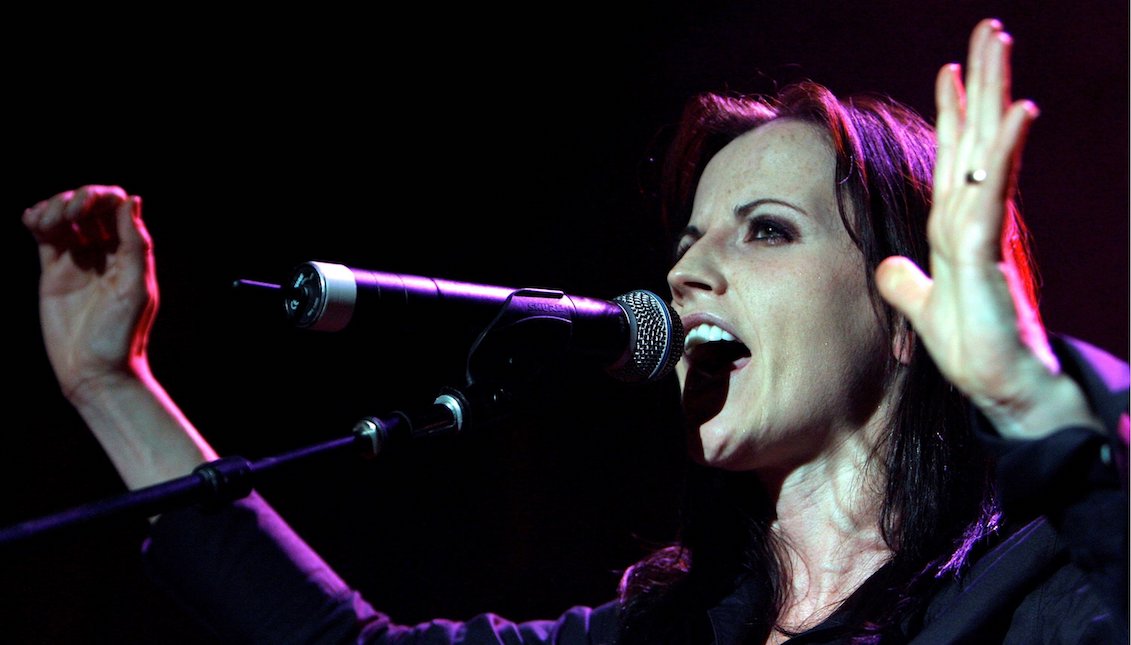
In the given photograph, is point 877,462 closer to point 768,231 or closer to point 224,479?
point 768,231

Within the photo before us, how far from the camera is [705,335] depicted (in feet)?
5.59

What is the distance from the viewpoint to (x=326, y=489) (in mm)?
2486

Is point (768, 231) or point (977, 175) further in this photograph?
point (768, 231)

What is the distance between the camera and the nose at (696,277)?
1669 mm

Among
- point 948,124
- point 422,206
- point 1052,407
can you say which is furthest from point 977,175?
point 422,206

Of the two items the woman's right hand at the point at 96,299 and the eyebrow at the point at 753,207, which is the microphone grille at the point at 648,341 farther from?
the woman's right hand at the point at 96,299

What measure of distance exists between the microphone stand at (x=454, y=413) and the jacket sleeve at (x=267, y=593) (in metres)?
0.66

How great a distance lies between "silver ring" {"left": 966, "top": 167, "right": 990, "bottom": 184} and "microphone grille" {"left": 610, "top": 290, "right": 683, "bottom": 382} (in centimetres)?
58

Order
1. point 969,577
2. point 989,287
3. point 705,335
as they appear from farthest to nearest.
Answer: point 705,335, point 969,577, point 989,287

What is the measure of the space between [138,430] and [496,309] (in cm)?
96

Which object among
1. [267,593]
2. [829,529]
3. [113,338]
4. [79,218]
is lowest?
[267,593]

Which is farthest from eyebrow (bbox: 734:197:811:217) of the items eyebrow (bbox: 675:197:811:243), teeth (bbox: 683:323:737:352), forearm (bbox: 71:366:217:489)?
forearm (bbox: 71:366:217:489)

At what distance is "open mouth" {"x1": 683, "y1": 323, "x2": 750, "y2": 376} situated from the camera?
5.56 feet

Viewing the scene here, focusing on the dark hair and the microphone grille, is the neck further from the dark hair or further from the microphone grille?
the microphone grille
